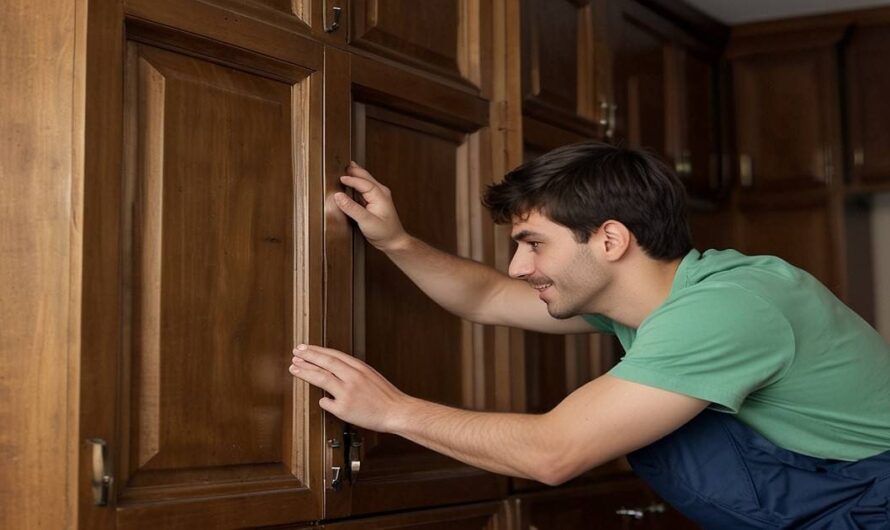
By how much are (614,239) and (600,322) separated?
27 centimetres

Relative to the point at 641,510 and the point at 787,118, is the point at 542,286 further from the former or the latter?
the point at 787,118

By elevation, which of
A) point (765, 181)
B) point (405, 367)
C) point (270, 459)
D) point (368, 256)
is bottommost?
point (270, 459)

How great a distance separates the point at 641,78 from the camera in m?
2.85

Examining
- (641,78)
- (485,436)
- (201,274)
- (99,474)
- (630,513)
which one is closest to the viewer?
(99,474)

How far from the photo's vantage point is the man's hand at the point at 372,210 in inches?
68.8

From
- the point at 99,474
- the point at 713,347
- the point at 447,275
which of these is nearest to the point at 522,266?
the point at 447,275

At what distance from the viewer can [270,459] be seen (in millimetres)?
1628

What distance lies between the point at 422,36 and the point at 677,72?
1.28 metres

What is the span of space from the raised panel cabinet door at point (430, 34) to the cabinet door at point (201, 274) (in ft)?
0.52

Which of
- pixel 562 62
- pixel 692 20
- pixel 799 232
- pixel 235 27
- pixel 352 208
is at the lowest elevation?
pixel 352 208

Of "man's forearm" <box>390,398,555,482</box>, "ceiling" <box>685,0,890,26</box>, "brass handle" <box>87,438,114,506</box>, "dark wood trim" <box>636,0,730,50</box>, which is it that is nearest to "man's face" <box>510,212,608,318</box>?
"man's forearm" <box>390,398,555,482</box>

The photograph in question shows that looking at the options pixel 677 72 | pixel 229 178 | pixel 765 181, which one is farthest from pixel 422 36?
pixel 765 181

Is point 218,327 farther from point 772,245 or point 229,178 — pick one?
point 772,245

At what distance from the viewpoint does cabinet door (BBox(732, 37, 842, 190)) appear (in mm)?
3279
